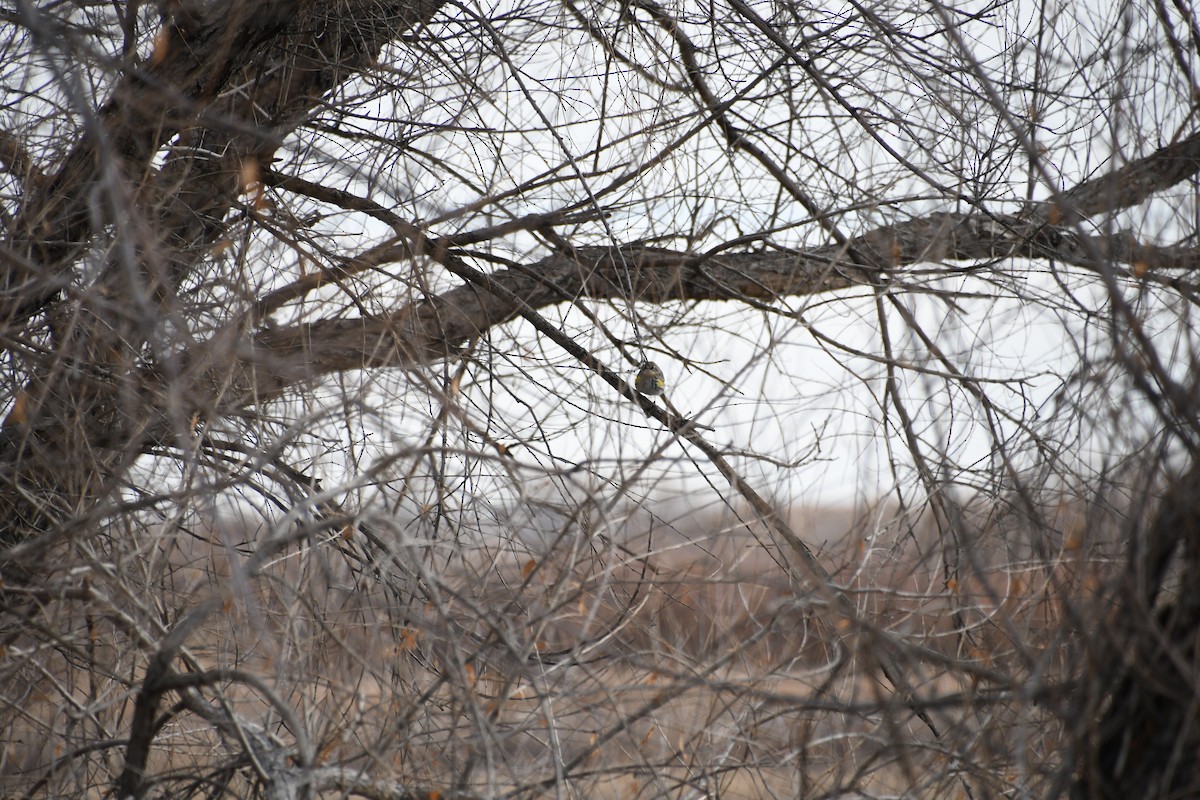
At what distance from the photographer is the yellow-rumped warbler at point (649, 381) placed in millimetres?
3193

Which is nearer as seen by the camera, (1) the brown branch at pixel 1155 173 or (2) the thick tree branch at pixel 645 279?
(1) the brown branch at pixel 1155 173

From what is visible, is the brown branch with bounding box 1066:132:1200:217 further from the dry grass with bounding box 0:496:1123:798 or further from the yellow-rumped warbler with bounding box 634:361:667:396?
the yellow-rumped warbler with bounding box 634:361:667:396

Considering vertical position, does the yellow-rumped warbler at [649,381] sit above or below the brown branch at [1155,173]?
below

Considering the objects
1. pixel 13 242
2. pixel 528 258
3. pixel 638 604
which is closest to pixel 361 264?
pixel 528 258

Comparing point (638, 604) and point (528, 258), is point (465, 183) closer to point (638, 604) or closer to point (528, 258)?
point (528, 258)

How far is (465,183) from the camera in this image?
3324 millimetres

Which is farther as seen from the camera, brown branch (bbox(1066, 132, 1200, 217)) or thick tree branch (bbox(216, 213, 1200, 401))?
thick tree branch (bbox(216, 213, 1200, 401))

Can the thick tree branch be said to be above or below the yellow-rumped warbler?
above

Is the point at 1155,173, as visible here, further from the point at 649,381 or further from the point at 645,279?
the point at 645,279

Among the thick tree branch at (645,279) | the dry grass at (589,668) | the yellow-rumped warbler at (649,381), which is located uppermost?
the thick tree branch at (645,279)

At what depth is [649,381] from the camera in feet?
10.5

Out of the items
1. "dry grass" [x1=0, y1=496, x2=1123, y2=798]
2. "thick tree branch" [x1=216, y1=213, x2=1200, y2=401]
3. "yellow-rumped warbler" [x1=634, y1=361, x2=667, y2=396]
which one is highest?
"thick tree branch" [x1=216, y1=213, x2=1200, y2=401]

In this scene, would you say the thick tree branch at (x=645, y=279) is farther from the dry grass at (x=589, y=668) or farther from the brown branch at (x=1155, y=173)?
the dry grass at (x=589, y=668)

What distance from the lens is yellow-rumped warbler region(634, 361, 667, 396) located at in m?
3.19
